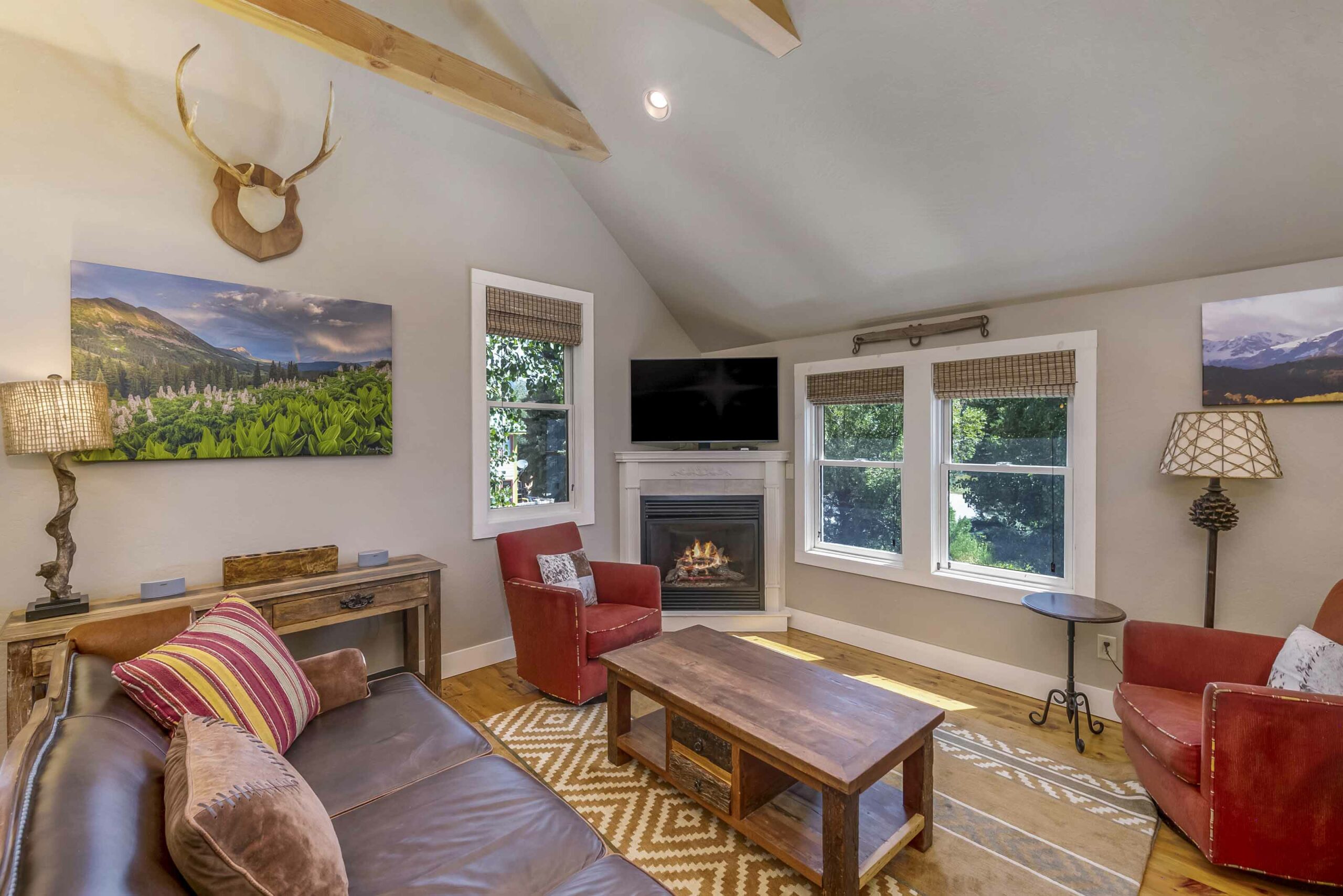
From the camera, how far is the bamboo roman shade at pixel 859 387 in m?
3.62

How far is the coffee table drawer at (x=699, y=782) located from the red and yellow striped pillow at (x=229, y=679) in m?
1.24

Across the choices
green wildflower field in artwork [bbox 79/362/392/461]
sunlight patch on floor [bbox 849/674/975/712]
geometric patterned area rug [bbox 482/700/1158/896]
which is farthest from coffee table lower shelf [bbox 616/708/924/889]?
green wildflower field in artwork [bbox 79/362/392/461]

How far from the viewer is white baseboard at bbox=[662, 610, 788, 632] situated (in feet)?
13.4

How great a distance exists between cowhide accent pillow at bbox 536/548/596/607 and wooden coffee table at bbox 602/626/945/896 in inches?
38.0

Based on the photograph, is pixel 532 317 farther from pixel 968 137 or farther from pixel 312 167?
pixel 968 137

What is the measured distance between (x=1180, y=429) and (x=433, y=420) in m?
3.67

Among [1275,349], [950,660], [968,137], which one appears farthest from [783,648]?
[968,137]

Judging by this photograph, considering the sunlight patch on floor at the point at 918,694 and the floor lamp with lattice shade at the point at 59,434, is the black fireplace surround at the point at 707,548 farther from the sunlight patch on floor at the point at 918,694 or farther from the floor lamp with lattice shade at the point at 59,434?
the floor lamp with lattice shade at the point at 59,434

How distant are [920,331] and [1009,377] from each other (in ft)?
1.93

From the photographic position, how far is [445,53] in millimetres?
2754

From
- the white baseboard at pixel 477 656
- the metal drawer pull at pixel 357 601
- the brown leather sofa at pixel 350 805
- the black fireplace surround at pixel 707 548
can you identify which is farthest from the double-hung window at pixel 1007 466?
the metal drawer pull at pixel 357 601

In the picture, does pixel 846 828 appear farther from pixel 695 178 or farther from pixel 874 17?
pixel 695 178

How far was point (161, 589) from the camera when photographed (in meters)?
2.37

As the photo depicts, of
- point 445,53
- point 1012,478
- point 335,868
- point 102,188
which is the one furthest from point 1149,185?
point 102,188
